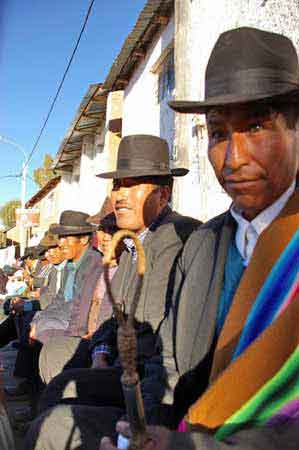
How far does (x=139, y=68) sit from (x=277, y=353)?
351 inches

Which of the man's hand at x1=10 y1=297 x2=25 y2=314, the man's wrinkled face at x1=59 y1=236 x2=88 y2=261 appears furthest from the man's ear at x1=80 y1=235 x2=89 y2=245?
the man's hand at x1=10 y1=297 x2=25 y2=314

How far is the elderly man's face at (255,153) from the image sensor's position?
160cm

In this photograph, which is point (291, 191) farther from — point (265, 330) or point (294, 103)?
point (265, 330)

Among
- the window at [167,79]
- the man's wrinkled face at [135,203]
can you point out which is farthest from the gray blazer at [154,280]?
the window at [167,79]

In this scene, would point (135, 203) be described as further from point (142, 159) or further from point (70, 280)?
point (70, 280)

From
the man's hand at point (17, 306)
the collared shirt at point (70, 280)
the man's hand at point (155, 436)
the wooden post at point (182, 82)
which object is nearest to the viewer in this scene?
the man's hand at point (155, 436)

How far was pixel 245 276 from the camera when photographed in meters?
1.56

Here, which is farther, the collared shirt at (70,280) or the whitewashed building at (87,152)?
the whitewashed building at (87,152)

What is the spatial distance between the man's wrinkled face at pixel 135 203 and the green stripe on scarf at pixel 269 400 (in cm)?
174

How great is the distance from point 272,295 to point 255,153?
0.46 metres

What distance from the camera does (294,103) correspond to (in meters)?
1.66

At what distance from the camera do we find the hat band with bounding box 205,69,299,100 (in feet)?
5.23

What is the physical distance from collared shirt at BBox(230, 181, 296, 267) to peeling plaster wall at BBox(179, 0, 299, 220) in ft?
10.5

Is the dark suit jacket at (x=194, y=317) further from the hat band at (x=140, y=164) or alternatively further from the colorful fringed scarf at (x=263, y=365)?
the hat band at (x=140, y=164)
